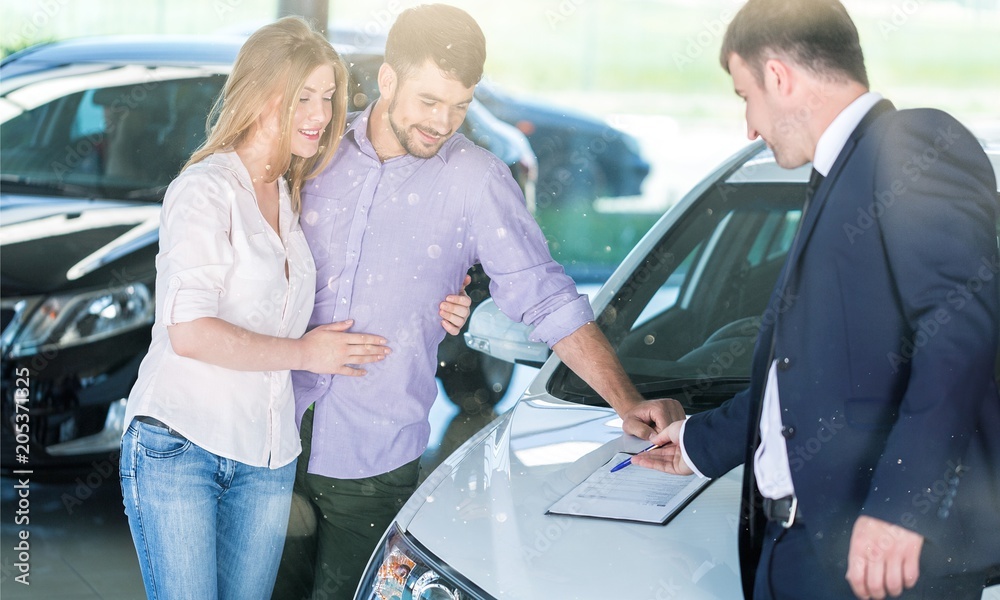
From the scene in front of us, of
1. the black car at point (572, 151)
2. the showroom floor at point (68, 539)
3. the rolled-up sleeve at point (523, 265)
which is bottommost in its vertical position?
the showroom floor at point (68, 539)

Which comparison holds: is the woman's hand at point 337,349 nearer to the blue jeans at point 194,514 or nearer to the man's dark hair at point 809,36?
the blue jeans at point 194,514

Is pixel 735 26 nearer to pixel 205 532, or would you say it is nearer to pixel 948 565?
pixel 948 565

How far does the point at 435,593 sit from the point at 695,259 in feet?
5.31

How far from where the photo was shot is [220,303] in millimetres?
2145

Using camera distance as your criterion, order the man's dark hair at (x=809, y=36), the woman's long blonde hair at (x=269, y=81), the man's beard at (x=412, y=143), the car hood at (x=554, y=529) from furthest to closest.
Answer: the man's beard at (x=412, y=143) < the woman's long blonde hair at (x=269, y=81) < the car hood at (x=554, y=529) < the man's dark hair at (x=809, y=36)

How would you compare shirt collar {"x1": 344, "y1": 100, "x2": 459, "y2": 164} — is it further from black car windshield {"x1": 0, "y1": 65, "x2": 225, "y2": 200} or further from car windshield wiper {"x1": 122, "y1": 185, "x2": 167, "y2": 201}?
black car windshield {"x1": 0, "y1": 65, "x2": 225, "y2": 200}

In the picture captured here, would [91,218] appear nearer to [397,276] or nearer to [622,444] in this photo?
[397,276]

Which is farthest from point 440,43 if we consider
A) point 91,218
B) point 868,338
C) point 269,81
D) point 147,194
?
point 147,194

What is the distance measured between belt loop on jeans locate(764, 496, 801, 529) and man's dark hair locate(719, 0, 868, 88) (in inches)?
24.1

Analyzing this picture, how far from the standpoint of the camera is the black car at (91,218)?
372cm

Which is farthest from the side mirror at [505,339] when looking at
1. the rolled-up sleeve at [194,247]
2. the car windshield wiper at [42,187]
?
the car windshield wiper at [42,187]

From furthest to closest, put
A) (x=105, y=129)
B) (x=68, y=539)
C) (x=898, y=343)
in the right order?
(x=105, y=129) < (x=68, y=539) < (x=898, y=343)

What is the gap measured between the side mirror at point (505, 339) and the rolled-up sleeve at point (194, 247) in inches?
34.6

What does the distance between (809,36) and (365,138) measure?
1.19m
